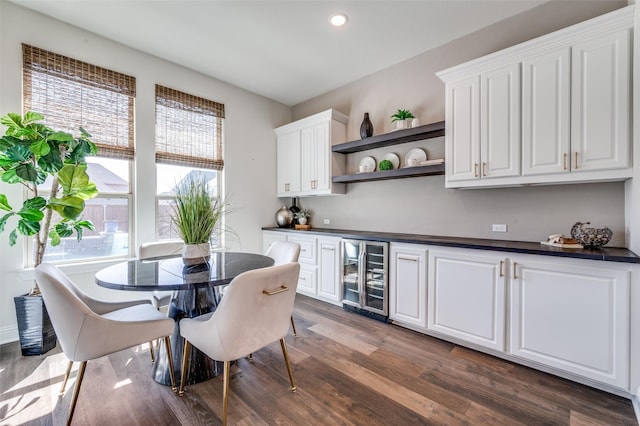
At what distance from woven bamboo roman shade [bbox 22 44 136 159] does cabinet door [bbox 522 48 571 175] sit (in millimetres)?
3951

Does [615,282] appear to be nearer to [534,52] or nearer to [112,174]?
[534,52]

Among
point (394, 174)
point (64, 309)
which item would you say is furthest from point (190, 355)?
point (394, 174)

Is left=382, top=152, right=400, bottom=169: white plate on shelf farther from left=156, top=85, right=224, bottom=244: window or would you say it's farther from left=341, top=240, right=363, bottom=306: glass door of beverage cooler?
left=156, top=85, right=224, bottom=244: window

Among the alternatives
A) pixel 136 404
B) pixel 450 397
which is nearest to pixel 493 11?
pixel 450 397

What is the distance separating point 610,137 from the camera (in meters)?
1.92

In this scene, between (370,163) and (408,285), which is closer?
(408,285)

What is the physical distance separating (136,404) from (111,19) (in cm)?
333

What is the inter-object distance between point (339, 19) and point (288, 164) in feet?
7.14

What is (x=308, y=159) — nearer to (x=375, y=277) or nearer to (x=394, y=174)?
(x=394, y=174)

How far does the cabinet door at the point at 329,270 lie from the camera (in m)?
3.40

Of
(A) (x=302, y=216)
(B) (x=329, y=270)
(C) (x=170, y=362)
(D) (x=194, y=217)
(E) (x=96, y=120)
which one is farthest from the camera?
(A) (x=302, y=216)

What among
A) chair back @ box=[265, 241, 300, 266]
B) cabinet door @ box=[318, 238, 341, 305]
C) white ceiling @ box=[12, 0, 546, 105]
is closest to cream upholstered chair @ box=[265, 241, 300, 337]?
chair back @ box=[265, 241, 300, 266]

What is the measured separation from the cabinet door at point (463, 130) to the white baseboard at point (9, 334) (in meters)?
4.27

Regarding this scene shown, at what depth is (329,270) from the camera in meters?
3.49
